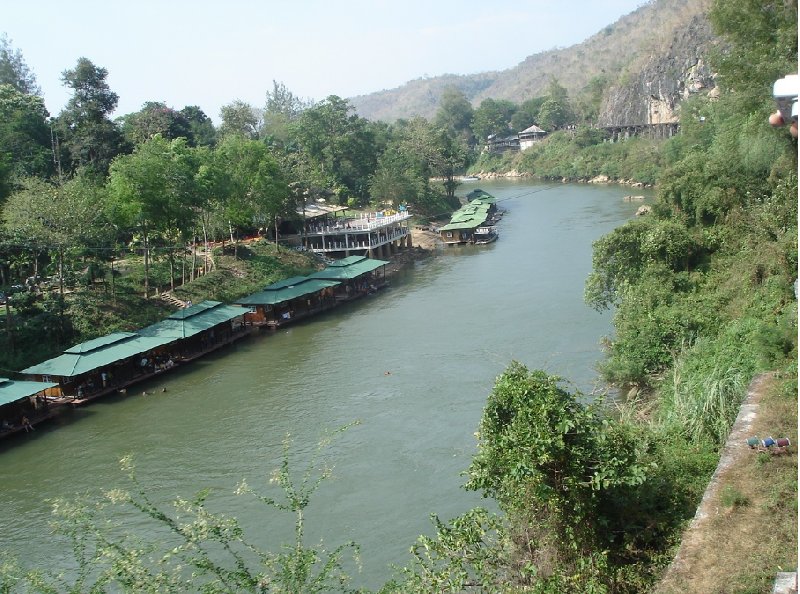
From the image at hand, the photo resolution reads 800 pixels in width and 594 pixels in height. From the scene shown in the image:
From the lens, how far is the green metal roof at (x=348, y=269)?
3362 cm

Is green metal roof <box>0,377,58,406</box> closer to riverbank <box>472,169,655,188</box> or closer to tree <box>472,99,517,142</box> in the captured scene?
riverbank <box>472,169,655,188</box>

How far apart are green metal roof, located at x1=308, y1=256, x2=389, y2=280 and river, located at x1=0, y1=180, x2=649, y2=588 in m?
1.40

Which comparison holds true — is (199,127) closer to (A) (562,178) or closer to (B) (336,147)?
(B) (336,147)

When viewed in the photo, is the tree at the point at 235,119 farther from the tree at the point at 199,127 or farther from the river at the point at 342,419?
the river at the point at 342,419

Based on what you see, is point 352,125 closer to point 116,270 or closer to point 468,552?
point 116,270

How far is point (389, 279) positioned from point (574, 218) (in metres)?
20.2


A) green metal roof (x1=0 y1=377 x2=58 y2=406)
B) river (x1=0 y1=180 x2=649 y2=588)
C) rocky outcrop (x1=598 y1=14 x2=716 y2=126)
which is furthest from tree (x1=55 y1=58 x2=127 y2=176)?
rocky outcrop (x1=598 y1=14 x2=716 y2=126)

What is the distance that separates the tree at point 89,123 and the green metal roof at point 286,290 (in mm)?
13325

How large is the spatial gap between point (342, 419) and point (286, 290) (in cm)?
1201

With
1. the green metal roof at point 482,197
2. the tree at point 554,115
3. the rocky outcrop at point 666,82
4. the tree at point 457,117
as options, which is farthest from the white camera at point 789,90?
the tree at point 457,117

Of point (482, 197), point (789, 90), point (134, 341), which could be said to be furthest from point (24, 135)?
point (789, 90)

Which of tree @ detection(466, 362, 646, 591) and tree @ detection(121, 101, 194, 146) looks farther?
tree @ detection(121, 101, 194, 146)

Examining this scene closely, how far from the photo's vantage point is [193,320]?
2670 cm

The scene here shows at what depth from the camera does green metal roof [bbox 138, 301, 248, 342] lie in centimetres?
2562
